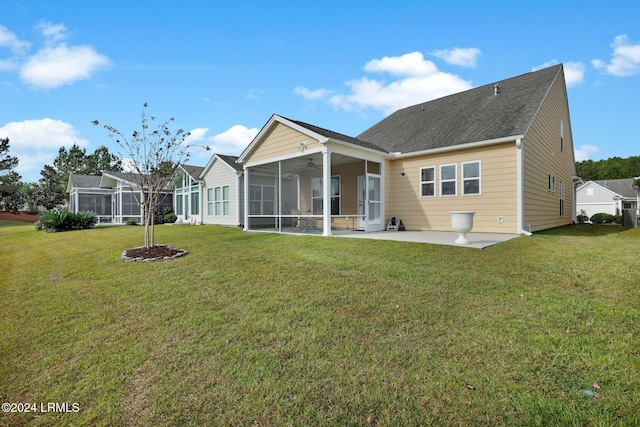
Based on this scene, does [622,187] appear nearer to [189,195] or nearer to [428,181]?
[428,181]

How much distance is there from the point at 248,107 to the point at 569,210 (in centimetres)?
1887

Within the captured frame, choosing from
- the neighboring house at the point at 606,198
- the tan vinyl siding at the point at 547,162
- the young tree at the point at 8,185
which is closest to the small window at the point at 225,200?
the tan vinyl siding at the point at 547,162

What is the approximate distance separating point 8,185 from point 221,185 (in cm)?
3304

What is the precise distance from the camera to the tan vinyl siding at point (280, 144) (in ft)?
36.3

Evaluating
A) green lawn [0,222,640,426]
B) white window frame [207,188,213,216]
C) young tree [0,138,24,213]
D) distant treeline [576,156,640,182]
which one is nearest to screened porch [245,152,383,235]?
white window frame [207,188,213,216]

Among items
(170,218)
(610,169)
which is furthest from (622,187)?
(170,218)

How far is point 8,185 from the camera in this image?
3456 cm

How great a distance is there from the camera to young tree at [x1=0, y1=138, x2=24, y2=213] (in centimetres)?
3403

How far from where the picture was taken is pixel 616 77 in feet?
43.5

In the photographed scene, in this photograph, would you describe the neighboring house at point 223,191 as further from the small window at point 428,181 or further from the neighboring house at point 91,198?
the neighboring house at point 91,198

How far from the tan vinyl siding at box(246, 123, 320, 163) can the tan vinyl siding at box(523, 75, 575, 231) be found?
7556 mm

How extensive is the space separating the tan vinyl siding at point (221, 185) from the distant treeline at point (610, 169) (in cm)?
6505

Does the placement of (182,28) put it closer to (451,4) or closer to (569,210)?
(451,4)

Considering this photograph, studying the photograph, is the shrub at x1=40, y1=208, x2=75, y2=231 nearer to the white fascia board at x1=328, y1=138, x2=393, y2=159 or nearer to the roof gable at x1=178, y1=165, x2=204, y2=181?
the roof gable at x1=178, y1=165, x2=204, y2=181
